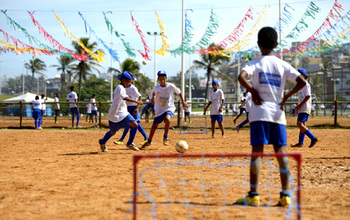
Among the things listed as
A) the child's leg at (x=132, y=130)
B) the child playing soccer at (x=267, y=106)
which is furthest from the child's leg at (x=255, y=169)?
the child's leg at (x=132, y=130)

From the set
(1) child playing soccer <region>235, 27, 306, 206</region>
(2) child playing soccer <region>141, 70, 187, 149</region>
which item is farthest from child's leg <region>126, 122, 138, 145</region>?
(1) child playing soccer <region>235, 27, 306, 206</region>

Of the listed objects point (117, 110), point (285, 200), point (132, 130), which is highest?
point (117, 110)

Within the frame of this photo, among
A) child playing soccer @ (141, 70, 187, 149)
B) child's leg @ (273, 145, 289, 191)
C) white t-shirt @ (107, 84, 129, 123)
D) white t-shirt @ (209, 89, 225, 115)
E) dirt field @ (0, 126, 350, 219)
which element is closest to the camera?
dirt field @ (0, 126, 350, 219)

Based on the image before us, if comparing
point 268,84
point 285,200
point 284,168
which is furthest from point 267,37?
point 285,200

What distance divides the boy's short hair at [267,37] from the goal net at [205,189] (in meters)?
1.37

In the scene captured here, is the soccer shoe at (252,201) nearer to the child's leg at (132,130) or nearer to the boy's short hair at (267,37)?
the boy's short hair at (267,37)

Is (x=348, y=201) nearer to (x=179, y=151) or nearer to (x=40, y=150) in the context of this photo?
(x=179, y=151)

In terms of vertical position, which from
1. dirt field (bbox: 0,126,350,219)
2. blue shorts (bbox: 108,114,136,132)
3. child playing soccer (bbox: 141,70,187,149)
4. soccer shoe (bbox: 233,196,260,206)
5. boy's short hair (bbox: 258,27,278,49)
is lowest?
dirt field (bbox: 0,126,350,219)

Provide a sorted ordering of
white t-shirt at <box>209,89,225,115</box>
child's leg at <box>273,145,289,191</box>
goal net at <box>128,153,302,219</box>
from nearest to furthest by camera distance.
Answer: goal net at <box>128,153,302,219</box> → child's leg at <box>273,145,289,191</box> → white t-shirt at <box>209,89,225,115</box>

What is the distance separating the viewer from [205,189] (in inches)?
241

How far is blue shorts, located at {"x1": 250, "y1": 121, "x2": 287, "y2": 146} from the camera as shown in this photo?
16.6ft

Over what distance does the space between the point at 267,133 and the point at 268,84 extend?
59 centimetres

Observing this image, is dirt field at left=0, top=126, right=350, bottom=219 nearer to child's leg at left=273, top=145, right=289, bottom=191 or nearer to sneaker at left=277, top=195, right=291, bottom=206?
sneaker at left=277, top=195, right=291, bottom=206

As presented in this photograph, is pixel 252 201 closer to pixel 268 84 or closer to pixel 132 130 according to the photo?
pixel 268 84
